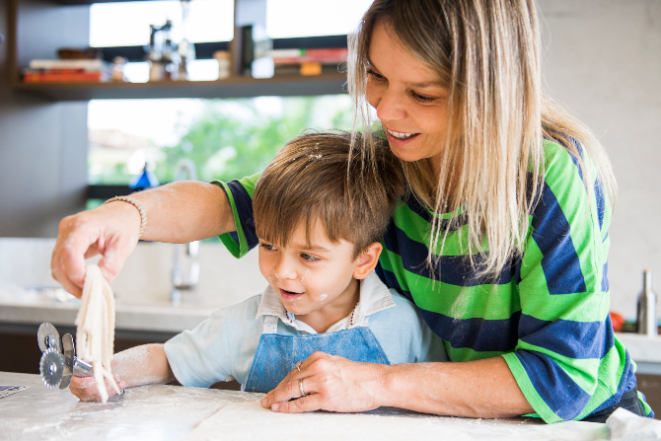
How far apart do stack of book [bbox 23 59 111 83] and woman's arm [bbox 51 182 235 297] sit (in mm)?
1583

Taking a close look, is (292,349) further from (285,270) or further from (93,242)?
(93,242)

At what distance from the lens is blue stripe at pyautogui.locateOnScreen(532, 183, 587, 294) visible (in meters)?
0.77

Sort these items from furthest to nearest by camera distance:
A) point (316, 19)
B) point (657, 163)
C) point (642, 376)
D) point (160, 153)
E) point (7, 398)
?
point (160, 153)
point (316, 19)
point (657, 163)
point (642, 376)
point (7, 398)

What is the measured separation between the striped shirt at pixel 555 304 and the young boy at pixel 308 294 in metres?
0.15

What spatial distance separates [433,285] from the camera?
3.18ft

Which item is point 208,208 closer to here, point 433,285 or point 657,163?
point 433,285

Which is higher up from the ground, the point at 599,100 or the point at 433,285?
the point at 599,100

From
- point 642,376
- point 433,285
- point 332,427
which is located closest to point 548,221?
point 433,285

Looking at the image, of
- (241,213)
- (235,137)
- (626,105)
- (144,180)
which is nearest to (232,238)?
(241,213)

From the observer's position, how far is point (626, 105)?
1.98 m

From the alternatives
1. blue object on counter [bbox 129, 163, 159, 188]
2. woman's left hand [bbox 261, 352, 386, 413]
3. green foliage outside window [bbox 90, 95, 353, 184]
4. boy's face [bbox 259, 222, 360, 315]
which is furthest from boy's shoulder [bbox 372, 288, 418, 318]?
green foliage outside window [bbox 90, 95, 353, 184]

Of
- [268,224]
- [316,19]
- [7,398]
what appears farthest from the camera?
[316,19]

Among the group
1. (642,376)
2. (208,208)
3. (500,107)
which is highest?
(500,107)

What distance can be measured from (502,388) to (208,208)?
591 millimetres
